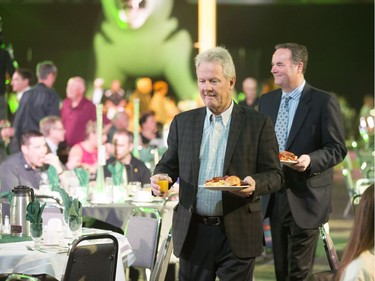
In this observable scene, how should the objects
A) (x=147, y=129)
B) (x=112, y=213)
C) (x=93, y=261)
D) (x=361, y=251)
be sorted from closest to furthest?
(x=361, y=251), (x=93, y=261), (x=112, y=213), (x=147, y=129)

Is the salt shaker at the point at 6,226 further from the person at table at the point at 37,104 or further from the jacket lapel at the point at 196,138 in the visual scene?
the person at table at the point at 37,104

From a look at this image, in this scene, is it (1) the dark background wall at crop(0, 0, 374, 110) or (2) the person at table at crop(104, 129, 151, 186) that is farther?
(1) the dark background wall at crop(0, 0, 374, 110)

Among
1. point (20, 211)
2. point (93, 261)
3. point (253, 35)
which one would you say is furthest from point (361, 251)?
point (253, 35)

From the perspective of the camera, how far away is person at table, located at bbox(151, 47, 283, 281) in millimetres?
4254

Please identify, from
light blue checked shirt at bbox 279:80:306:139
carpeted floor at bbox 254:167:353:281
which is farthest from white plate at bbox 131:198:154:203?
light blue checked shirt at bbox 279:80:306:139

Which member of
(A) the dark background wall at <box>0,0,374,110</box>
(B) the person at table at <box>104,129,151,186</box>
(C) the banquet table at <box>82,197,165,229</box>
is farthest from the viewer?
(A) the dark background wall at <box>0,0,374,110</box>

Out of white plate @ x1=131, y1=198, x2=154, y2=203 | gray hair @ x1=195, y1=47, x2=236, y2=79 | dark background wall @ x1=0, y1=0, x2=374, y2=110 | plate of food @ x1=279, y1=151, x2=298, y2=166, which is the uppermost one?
dark background wall @ x1=0, y1=0, x2=374, y2=110

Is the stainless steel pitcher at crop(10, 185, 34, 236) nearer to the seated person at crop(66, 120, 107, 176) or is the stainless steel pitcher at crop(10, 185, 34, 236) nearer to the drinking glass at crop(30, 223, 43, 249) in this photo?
the drinking glass at crop(30, 223, 43, 249)

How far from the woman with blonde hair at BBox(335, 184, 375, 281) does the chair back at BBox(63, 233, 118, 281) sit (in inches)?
55.0

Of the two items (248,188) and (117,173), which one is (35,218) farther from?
(117,173)

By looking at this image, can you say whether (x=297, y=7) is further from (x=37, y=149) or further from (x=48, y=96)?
(x=37, y=149)

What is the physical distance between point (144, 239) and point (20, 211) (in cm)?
72

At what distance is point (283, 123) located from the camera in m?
5.59

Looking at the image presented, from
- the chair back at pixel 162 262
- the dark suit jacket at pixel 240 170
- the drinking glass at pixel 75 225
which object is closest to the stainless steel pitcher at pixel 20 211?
the drinking glass at pixel 75 225
